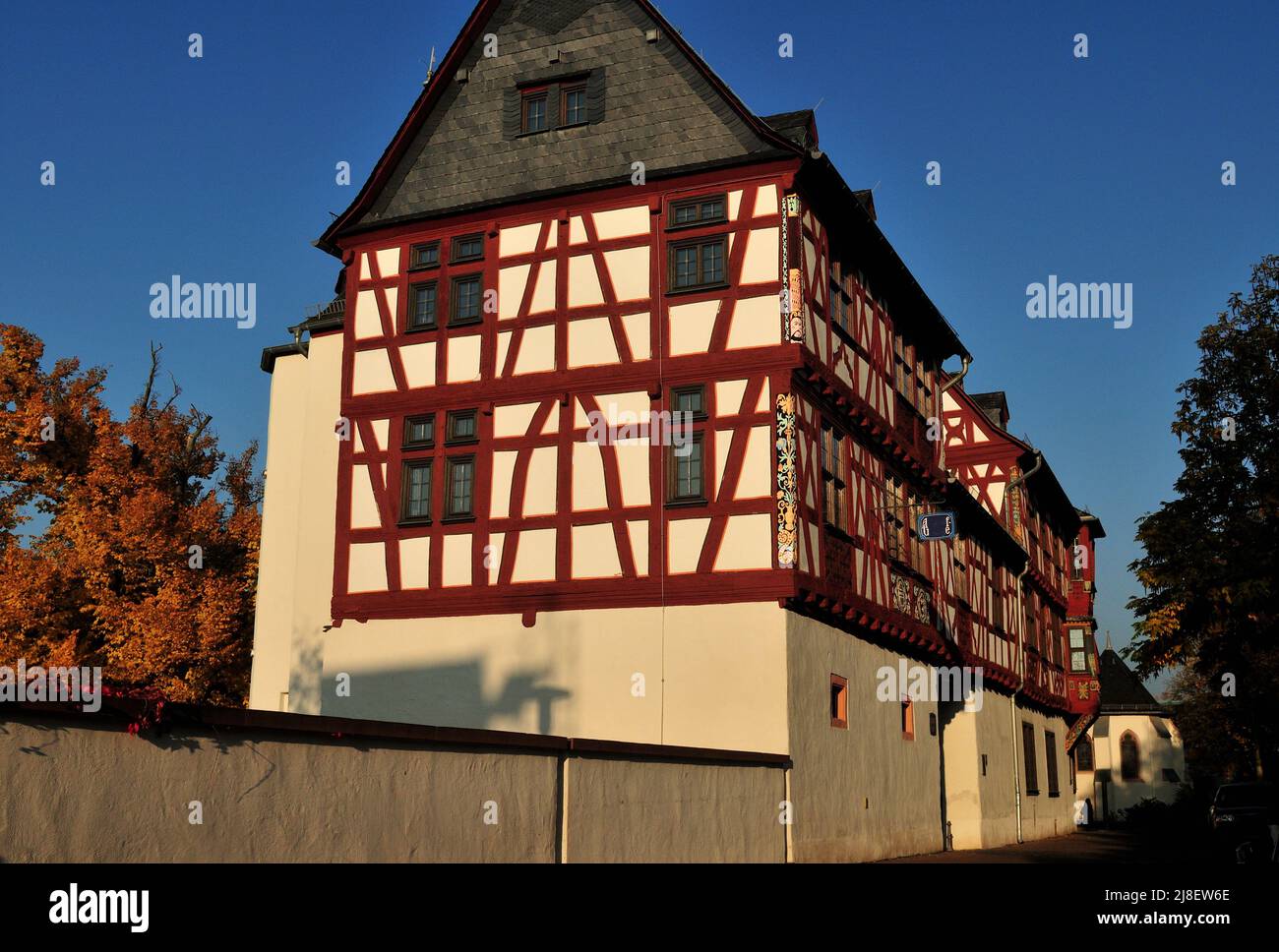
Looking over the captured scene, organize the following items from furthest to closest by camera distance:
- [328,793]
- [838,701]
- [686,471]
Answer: [838,701] < [686,471] < [328,793]

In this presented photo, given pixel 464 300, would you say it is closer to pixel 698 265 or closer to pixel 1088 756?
pixel 698 265

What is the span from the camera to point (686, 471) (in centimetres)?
2105

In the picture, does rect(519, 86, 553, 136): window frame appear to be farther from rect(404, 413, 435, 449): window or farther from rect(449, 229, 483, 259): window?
rect(404, 413, 435, 449): window

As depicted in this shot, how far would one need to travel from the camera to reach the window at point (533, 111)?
23.9m

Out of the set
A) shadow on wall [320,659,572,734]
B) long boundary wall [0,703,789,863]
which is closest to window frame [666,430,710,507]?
shadow on wall [320,659,572,734]

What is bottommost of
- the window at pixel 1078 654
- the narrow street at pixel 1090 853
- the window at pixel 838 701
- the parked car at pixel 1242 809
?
the narrow street at pixel 1090 853

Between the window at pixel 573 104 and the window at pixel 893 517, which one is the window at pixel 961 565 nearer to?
the window at pixel 893 517

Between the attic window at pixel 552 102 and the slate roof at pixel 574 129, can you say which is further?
the attic window at pixel 552 102

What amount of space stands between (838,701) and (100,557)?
19004 mm

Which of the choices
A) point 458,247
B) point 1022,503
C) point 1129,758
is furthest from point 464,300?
point 1129,758

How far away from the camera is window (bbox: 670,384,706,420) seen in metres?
21.1

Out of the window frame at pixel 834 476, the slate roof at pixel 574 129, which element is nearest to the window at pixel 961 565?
the slate roof at pixel 574 129

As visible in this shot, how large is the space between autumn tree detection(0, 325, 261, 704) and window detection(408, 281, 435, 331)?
1218cm

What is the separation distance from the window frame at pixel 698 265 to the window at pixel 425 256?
445cm
